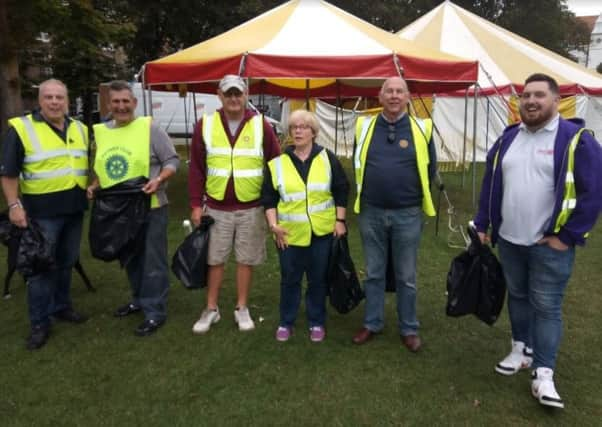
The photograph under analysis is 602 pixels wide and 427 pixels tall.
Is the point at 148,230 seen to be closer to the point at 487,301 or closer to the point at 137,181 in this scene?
the point at 137,181

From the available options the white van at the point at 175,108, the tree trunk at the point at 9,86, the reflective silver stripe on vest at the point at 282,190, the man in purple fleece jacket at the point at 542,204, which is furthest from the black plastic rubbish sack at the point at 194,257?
the white van at the point at 175,108

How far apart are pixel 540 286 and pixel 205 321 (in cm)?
228

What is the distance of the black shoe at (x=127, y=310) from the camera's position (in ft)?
13.4

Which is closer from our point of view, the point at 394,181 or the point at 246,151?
the point at 394,181

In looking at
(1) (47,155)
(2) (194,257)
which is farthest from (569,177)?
(1) (47,155)

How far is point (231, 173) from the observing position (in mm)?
3428

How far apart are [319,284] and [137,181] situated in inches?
55.1

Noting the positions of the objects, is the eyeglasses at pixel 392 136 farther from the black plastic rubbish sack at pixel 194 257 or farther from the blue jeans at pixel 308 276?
the black plastic rubbish sack at pixel 194 257

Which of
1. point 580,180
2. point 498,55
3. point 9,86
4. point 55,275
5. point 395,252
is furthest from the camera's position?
point 498,55

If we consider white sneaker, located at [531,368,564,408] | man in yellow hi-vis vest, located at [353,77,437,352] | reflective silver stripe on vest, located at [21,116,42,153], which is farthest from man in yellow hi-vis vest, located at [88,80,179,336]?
white sneaker, located at [531,368,564,408]

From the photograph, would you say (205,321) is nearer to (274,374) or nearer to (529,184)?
(274,374)

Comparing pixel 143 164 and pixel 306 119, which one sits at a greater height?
pixel 306 119

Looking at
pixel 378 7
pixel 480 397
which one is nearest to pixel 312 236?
pixel 480 397

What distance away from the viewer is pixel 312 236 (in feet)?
10.9
